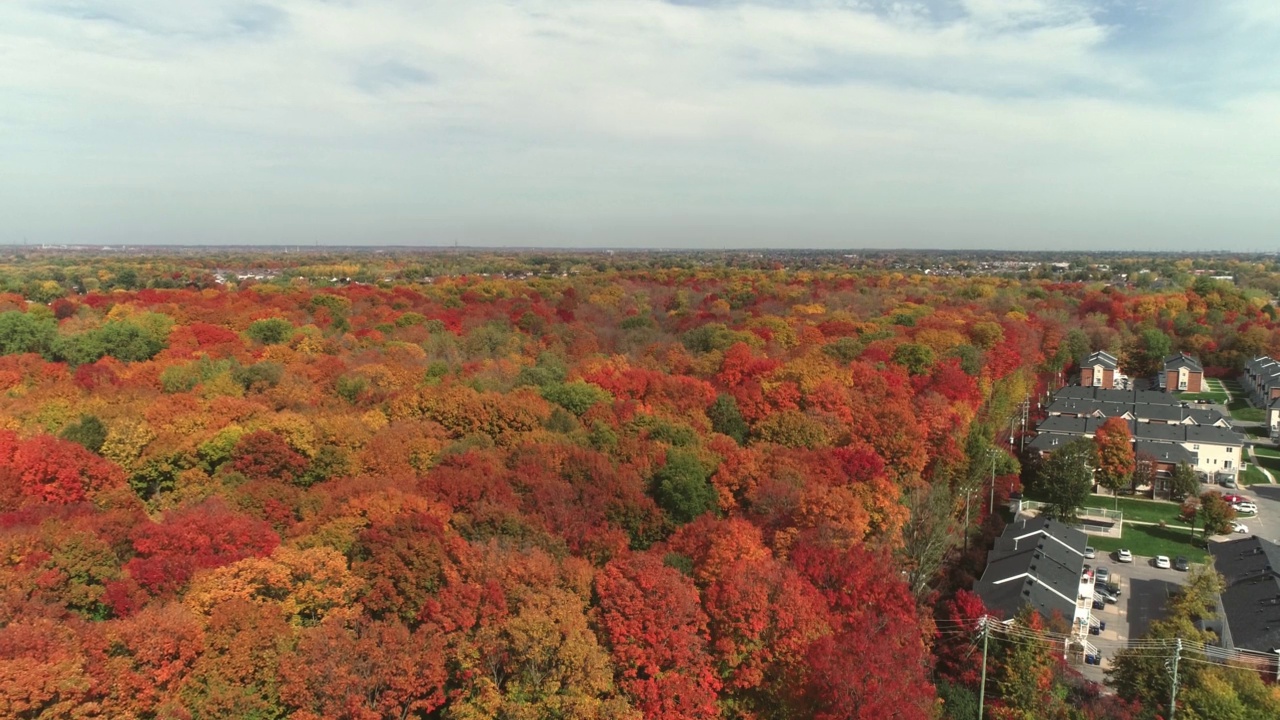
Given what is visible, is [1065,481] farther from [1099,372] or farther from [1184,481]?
[1099,372]

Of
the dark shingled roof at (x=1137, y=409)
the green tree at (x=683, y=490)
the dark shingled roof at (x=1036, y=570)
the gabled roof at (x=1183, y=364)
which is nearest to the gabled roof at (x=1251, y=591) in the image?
the dark shingled roof at (x=1036, y=570)

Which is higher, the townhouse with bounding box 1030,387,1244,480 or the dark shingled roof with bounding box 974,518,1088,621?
the townhouse with bounding box 1030,387,1244,480

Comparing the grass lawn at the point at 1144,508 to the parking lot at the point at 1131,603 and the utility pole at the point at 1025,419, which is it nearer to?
the parking lot at the point at 1131,603

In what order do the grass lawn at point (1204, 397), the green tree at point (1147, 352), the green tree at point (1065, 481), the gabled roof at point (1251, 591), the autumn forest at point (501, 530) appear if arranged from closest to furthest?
the autumn forest at point (501, 530)
the gabled roof at point (1251, 591)
the green tree at point (1065, 481)
the grass lawn at point (1204, 397)
the green tree at point (1147, 352)

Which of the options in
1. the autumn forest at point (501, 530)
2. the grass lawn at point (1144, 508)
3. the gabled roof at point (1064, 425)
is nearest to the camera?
the autumn forest at point (501, 530)

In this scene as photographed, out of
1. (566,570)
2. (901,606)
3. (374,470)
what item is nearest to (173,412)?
(374,470)

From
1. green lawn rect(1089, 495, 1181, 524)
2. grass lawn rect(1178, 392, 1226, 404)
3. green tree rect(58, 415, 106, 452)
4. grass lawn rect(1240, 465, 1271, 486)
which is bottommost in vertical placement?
green lawn rect(1089, 495, 1181, 524)

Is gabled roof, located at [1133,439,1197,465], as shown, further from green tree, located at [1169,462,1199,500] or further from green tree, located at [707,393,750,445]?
green tree, located at [707,393,750,445]

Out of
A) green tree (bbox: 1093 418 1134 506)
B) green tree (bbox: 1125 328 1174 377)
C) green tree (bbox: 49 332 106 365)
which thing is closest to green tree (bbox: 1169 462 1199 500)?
green tree (bbox: 1093 418 1134 506)
